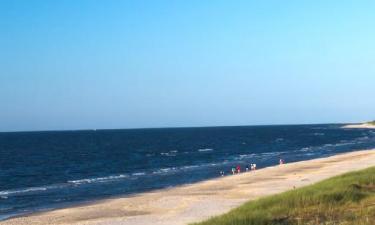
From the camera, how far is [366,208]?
16109 mm

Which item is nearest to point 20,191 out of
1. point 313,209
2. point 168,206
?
point 168,206

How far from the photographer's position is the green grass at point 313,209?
45.6 ft

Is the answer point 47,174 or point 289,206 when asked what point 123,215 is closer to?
point 289,206

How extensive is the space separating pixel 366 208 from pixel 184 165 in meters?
47.5

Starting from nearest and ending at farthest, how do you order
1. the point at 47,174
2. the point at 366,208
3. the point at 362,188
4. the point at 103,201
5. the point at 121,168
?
1. the point at 366,208
2. the point at 362,188
3. the point at 103,201
4. the point at 47,174
5. the point at 121,168

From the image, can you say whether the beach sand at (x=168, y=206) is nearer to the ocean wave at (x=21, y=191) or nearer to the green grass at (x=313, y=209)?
the green grass at (x=313, y=209)

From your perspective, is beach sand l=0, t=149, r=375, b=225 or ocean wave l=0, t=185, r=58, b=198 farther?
ocean wave l=0, t=185, r=58, b=198

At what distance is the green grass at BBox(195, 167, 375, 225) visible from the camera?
1391 cm

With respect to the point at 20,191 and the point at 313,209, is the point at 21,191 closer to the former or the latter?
the point at 20,191

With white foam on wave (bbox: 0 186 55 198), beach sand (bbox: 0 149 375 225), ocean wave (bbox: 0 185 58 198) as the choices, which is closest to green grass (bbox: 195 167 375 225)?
beach sand (bbox: 0 149 375 225)

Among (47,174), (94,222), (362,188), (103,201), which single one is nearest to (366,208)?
(362,188)

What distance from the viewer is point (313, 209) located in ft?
53.4

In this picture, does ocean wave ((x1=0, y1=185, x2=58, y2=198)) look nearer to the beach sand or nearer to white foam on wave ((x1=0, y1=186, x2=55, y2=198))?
white foam on wave ((x1=0, y1=186, x2=55, y2=198))

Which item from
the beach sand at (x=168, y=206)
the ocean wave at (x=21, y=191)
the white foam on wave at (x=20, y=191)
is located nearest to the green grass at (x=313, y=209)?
the beach sand at (x=168, y=206)
